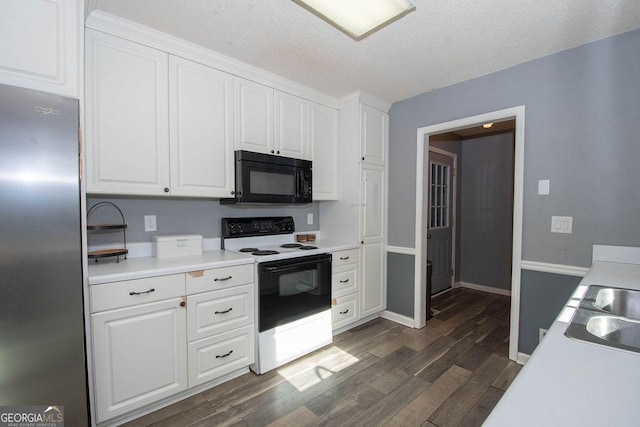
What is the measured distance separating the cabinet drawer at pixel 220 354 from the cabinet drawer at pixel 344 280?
0.90 m

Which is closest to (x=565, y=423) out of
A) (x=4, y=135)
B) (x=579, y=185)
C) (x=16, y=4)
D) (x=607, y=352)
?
(x=607, y=352)

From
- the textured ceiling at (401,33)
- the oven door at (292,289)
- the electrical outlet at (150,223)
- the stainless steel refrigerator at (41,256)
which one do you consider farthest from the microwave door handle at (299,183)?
the stainless steel refrigerator at (41,256)

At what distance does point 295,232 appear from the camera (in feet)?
10.1

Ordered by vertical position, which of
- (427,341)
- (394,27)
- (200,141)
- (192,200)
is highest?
(394,27)

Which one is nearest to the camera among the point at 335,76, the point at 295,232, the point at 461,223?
the point at 335,76

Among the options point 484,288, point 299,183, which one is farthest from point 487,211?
point 299,183

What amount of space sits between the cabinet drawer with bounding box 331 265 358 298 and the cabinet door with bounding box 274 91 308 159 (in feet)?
3.84

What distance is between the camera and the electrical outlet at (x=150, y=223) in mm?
2133

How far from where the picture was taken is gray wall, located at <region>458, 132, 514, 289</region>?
4.04m

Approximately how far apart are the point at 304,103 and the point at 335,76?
1.31ft

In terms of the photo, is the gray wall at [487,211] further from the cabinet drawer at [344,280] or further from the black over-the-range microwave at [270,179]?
the black over-the-range microwave at [270,179]

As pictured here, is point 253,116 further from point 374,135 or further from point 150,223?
point 374,135

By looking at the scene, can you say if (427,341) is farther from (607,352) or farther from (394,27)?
(394,27)

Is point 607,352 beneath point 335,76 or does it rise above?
beneath
